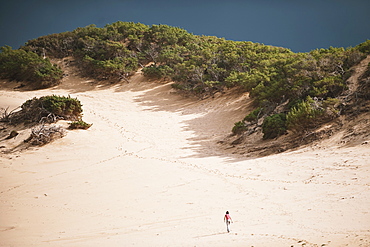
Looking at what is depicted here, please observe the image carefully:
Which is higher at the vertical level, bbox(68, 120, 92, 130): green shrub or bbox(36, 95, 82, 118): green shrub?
bbox(36, 95, 82, 118): green shrub

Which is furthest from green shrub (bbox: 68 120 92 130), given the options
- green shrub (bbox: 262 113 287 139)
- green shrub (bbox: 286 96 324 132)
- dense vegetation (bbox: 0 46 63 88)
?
dense vegetation (bbox: 0 46 63 88)

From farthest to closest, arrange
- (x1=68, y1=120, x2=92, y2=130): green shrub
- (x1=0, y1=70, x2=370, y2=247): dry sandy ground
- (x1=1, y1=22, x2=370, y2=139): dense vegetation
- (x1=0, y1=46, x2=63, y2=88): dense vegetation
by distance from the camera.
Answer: (x1=0, y1=46, x2=63, y2=88): dense vegetation
(x1=68, y1=120, x2=92, y2=130): green shrub
(x1=1, y1=22, x2=370, y2=139): dense vegetation
(x1=0, y1=70, x2=370, y2=247): dry sandy ground

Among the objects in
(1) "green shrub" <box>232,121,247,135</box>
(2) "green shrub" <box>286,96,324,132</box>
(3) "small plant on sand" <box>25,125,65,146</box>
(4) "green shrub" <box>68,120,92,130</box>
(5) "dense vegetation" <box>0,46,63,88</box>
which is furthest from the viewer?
(5) "dense vegetation" <box>0,46,63,88</box>

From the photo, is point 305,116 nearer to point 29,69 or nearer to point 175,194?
point 175,194

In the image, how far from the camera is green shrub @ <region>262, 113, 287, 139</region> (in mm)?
12234

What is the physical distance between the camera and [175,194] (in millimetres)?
7789

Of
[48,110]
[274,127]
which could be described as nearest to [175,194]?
[274,127]

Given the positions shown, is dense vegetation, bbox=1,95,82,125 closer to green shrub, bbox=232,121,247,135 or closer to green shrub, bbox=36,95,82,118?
green shrub, bbox=36,95,82,118

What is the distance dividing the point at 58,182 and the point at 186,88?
1456 cm

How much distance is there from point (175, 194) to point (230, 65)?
1776cm

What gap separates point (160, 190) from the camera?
26.9 ft

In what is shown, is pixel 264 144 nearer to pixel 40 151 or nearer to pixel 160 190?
pixel 160 190

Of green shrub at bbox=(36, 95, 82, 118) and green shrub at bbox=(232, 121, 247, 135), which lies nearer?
green shrub at bbox=(232, 121, 247, 135)

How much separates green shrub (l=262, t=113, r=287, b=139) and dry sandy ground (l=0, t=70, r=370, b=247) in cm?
206
